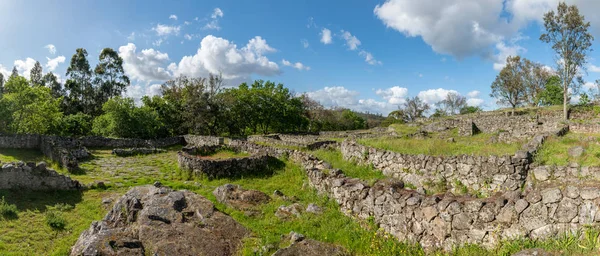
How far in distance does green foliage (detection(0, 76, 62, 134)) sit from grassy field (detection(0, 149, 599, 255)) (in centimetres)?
2208

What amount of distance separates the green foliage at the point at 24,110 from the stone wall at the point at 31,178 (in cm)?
2407

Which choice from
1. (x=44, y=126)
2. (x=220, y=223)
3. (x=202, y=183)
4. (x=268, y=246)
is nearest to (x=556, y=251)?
(x=268, y=246)

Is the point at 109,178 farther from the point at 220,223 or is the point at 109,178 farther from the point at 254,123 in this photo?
the point at 254,123

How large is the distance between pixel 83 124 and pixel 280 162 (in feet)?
131

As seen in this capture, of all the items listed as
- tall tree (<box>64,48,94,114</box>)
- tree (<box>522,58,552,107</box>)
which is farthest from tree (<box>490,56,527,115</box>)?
tall tree (<box>64,48,94,114</box>)

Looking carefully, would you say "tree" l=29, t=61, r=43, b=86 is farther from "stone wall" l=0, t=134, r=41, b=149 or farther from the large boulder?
the large boulder

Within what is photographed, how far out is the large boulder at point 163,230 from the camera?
25.7ft

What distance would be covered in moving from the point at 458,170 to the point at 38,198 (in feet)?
58.3

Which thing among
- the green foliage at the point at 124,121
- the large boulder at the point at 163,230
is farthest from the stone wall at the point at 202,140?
the large boulder at the point at 163,230

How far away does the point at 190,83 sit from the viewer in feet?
187

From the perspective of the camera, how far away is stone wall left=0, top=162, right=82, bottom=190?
557 inches

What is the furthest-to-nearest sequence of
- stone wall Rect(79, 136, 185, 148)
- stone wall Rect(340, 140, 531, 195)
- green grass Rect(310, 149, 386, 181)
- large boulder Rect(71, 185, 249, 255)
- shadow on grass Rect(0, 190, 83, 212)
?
stone wall Rect(79, 136, 185, 148) → green grass Rect(310, 149, 386, 181) → shadow on grass Rect(0, 190, 83, 212) → stone wall Rect(340, 140, 531, 195) → large boulder Rect(71, 185, 249, 255)

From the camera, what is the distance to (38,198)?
13773 mm

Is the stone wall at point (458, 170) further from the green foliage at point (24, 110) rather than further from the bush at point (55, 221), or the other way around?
the green foliage at point (24, 110)
